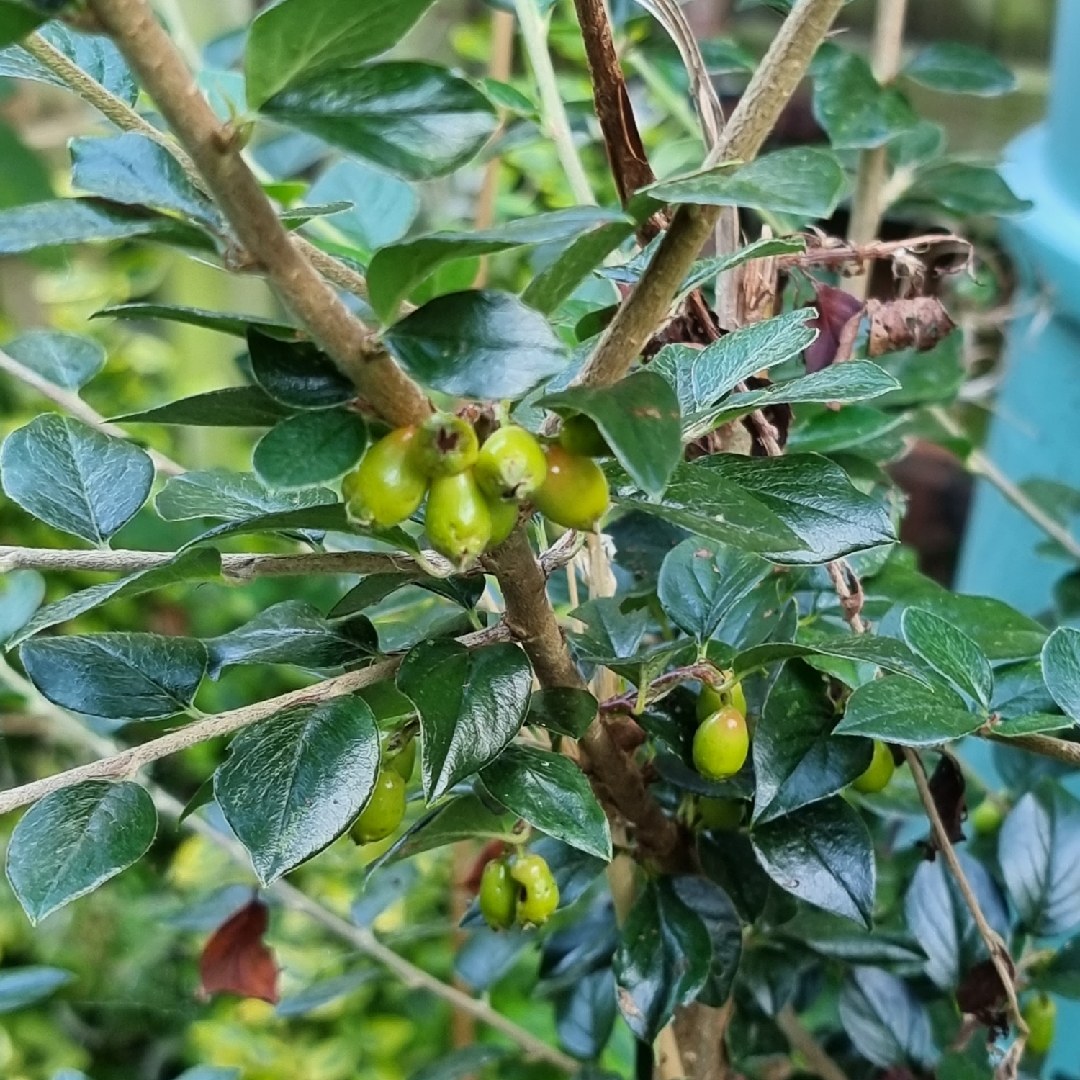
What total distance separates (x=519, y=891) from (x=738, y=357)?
20 cm

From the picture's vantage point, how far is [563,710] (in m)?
0.32

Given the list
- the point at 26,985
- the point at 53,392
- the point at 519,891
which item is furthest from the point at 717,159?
the point at 26,985

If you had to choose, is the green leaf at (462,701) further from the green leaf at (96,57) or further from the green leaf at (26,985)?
the green leaf at (26,985)

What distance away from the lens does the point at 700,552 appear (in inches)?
14.9

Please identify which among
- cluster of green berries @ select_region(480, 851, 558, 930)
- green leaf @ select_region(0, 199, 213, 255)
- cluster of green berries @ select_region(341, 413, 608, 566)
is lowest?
cluster of green berries @ select_region(480, 851, 558, 930)

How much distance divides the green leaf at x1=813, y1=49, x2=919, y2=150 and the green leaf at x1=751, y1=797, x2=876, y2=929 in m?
0.34

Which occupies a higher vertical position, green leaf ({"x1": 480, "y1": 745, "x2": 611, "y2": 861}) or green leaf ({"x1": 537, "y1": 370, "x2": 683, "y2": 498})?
green leaf ({"x1": 537, "y1": 370, "x2": 683, "y2": 498})

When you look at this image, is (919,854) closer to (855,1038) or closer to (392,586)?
(855,1038)

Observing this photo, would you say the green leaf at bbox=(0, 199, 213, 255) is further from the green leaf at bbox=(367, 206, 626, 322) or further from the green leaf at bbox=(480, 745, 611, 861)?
the green leaf at bbox=(480, 745, 611, 861)

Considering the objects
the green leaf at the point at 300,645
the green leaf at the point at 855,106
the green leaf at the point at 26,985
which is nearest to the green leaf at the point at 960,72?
the green leaf at the point at 855,106

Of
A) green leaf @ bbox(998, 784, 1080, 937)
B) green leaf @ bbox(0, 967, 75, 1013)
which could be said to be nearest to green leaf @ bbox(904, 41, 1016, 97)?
green leaf @ bbox(998, 784, 1080, 937)

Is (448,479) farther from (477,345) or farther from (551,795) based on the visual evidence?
(551,795)

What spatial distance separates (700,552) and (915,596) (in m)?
0.12

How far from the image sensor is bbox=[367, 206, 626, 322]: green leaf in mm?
186
